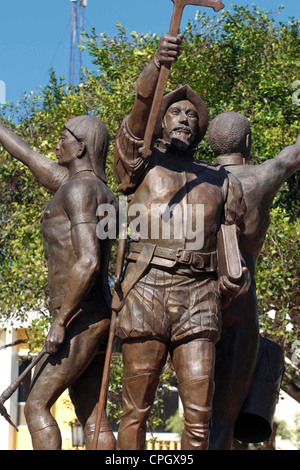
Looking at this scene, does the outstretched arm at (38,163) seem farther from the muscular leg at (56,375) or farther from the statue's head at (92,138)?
the muscular leg at (56,375)

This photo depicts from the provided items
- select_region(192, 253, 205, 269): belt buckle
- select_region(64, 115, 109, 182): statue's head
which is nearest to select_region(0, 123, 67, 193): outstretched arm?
select_region(64, 115, 109, 182): statue's head

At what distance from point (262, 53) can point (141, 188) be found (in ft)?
43.9

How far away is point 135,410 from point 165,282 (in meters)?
0.77

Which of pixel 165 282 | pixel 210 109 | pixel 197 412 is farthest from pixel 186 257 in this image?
pixel 210 109

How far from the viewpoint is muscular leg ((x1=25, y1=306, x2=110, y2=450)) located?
5.26 m

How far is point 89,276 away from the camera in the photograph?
5.29 meters

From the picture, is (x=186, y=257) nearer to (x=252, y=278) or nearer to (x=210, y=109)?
(x=252, y=278)

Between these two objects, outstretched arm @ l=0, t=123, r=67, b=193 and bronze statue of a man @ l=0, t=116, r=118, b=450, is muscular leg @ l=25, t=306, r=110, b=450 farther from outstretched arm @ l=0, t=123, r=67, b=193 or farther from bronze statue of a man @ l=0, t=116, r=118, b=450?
outstretched arm @ l=0, t=123, r=67, b=193

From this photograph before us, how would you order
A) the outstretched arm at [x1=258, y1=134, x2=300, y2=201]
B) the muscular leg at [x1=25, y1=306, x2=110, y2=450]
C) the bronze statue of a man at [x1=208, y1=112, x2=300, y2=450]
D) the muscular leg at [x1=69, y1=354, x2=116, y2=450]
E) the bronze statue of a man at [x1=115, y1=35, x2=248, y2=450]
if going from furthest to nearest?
Result: the outstretched arm at [x1=258, y1=134, x2=300, y2=201] → the bronze statue of a man at [x1=208, y1=112, x2=300, y2=450] → the muscular leg at [x1=69, y1=354, x2=116, y2=450] → the muscular leg at [x1=25, y1=306, x2=110, y2=450] → the bronze statue of a man at [x1=115, y1=35, x2=248, y2=450]

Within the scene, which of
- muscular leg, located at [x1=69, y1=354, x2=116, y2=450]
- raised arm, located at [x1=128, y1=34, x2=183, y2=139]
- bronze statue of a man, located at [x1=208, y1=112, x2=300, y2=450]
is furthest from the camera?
bronze statue of a man, located at [x1=208, y1=112, x2=300, y2=450]

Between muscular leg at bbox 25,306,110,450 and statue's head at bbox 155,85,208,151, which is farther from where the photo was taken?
statue's head at bbox 155,85,208,151

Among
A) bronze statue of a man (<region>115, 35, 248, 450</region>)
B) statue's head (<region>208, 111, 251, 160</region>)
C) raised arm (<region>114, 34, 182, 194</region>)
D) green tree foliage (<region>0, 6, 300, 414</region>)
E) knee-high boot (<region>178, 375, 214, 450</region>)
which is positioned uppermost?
green tree foliage (<region>0, 6, 300, 414</region>)

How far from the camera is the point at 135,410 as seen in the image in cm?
509

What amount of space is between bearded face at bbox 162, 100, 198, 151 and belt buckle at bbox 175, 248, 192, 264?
0.71 m
